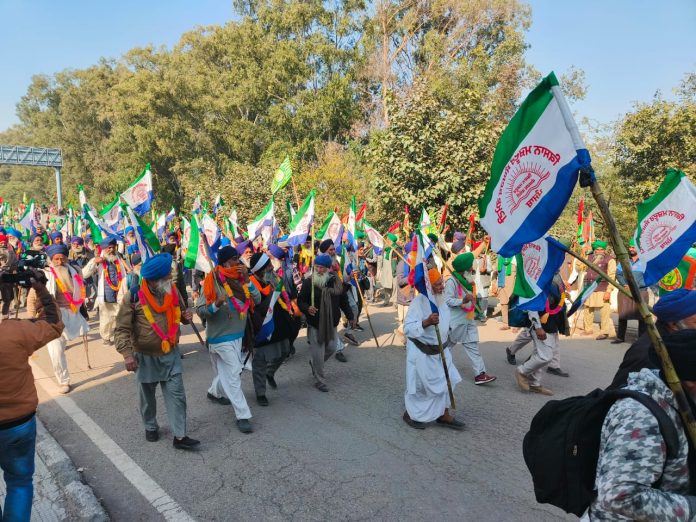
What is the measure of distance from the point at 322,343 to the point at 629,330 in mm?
7038

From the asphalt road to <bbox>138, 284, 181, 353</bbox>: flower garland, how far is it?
1065 millimetres

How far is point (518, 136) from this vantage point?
103 inches

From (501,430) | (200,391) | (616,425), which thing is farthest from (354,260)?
(616,425)

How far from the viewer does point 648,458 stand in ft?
5.66

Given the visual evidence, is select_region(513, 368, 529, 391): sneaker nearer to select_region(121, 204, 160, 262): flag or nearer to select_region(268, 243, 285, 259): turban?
select_region(268, 243, 285, 259): turban

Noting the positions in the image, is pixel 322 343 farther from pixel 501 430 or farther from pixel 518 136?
pixel 518 136

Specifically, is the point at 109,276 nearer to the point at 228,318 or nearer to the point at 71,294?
the point at 71,294

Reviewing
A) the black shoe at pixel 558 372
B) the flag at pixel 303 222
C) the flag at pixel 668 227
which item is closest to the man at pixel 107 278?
the flag at pixel 303 222

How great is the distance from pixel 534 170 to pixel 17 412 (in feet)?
11.2

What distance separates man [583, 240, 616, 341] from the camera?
9031 millimetres

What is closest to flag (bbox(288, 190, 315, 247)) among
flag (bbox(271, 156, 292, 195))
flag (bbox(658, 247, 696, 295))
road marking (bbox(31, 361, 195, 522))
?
flag (bbox(271, 156, 292, 195))

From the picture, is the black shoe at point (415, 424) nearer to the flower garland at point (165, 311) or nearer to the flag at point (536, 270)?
the flag at point (536, 270)

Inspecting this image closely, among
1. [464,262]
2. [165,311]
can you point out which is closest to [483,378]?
[464,262]

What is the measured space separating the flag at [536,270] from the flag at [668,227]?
4.97 ft
